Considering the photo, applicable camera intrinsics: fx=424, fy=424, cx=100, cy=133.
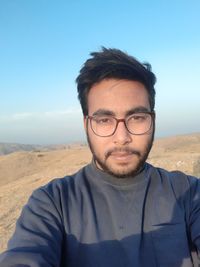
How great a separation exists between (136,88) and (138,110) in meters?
0.13

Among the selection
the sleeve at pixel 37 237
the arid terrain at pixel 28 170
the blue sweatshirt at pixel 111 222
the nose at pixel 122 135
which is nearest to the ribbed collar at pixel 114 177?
the blue sweatshirt at pixel 111 222

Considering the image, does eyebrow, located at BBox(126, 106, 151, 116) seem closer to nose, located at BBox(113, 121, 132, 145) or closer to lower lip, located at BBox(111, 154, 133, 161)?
nose, located at BBox(113, 121, 132, 145)

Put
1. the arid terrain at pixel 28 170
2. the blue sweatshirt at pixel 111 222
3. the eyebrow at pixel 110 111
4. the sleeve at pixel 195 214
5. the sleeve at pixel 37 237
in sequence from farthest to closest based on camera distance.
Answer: the arid terrain at pixel 28 170, the eyebrow at pixel 110 111, the sleeve at pixel 195 214, the blue sweatshirt at pixel 111 222, the sleeve at pixel 37 237

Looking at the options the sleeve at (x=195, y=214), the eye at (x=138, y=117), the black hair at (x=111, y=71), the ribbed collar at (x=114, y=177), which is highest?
the black hair at (x=111, y=71)

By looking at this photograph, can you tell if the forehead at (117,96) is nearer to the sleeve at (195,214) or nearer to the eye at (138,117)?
the eye at (138,117)

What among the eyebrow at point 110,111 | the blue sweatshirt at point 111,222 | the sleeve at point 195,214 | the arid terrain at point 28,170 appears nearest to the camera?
the blue sweatshirt at point 111,222

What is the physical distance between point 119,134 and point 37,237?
26.4 inches

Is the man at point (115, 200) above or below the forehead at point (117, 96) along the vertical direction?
below

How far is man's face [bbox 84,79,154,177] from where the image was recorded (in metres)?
2.10

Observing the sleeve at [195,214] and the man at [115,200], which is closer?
the man at [115,200]

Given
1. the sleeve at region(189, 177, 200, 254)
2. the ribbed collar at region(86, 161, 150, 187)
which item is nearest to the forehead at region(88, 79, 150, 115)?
the ribbed collar at region(86, 161, 150, 187)

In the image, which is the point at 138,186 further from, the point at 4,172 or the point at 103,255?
the point at 4,172

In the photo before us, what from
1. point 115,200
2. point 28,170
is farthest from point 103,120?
point 28,170

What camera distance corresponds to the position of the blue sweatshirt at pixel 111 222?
5.91 ft
